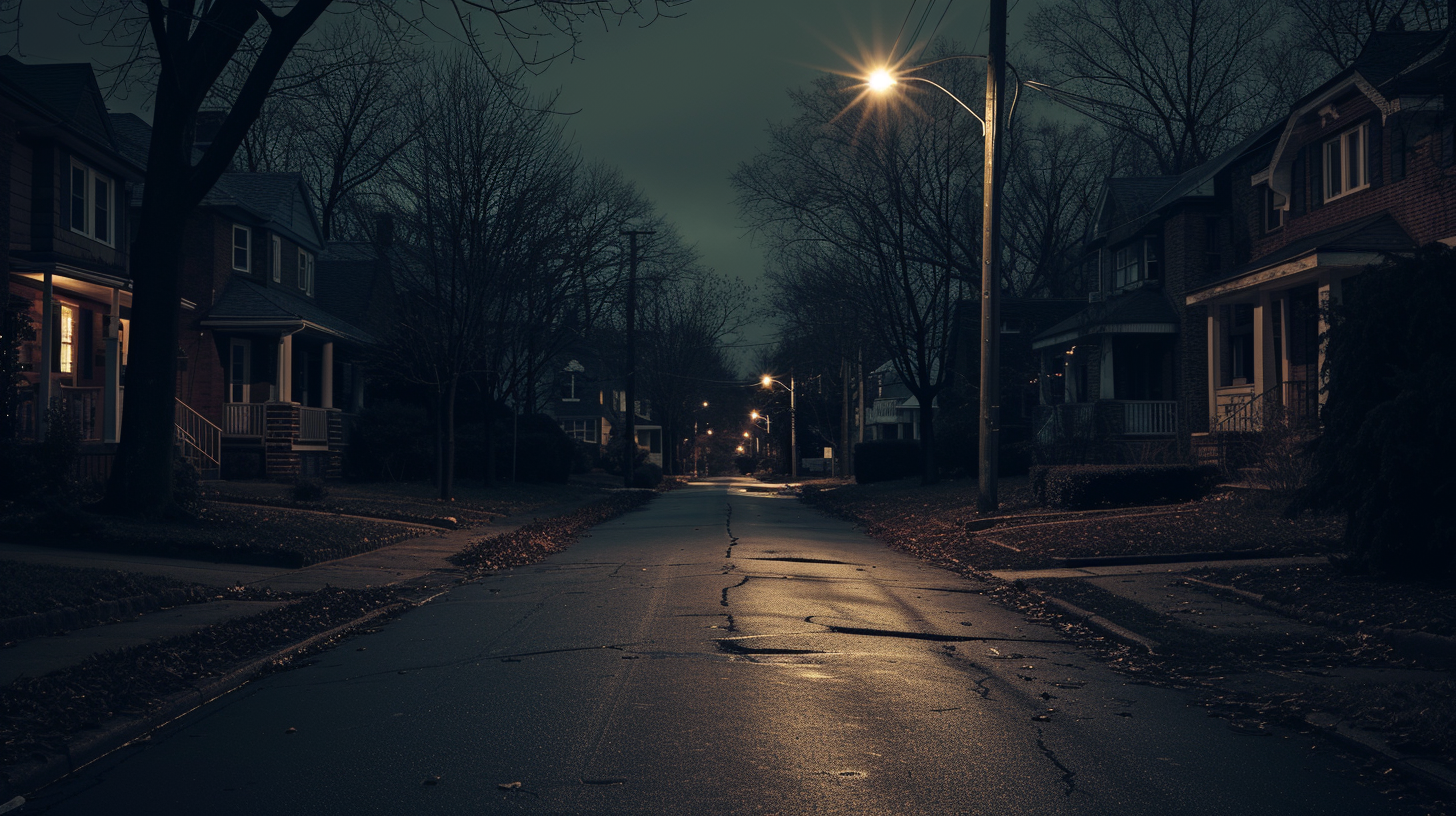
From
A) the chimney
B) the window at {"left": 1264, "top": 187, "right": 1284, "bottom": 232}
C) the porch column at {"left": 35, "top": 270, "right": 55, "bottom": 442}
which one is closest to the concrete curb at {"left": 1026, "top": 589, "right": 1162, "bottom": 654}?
the porch column at {"left": 35, "top": 270, "right": 55, "bottom": 442}

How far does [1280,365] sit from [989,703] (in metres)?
24.0

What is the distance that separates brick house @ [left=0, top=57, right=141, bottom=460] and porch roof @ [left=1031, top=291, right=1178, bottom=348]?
984 inches

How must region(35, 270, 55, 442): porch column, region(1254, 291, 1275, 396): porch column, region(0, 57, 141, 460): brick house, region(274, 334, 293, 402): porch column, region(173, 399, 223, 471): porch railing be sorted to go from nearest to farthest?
1. region(0, 57, 141, 460): brick house
2. region(35, 270, 55, 442): porch column
3. region(1254, 291, 1275, 396): porch column
4. region(173, 399, 223, 471): porch railing
5. region(274, 334, 293, 402): porch column

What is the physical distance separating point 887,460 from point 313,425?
1975 centimetres

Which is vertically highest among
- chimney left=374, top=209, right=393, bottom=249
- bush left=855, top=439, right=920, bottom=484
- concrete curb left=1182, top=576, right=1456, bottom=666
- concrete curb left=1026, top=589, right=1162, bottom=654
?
chimney left=374, top=209, right=393, bottom=249

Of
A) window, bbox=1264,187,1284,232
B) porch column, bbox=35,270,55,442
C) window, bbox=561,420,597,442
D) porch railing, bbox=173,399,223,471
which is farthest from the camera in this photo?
window, bbox=561,420,597,442

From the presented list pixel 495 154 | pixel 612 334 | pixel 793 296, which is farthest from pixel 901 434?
pixel 495 154

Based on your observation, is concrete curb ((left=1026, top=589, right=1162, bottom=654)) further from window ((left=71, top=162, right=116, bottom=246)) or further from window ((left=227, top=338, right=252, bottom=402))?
window ((left=227, top=338, right=252, bottom=402))

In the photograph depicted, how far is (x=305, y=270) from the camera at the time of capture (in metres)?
38.6

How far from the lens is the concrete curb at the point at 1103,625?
912 centimetres

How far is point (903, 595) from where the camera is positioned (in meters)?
12.2

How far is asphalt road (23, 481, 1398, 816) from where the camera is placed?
16.9ft

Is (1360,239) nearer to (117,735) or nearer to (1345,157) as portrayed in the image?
(1345,157)

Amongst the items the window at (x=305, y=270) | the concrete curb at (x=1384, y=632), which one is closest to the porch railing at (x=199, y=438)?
the window at (x=305, y=270)
